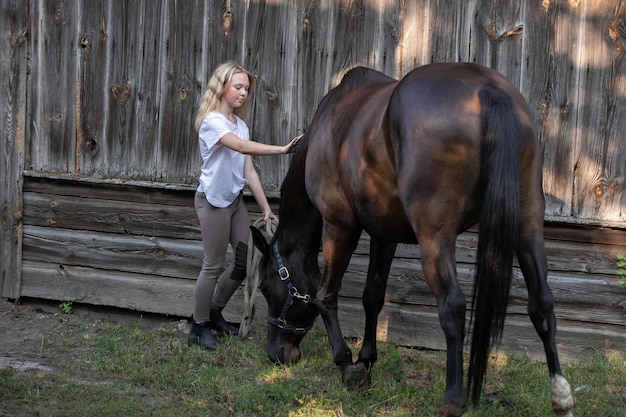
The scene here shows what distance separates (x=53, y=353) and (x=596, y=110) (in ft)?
13.3

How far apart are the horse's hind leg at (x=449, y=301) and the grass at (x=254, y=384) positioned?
0.41m

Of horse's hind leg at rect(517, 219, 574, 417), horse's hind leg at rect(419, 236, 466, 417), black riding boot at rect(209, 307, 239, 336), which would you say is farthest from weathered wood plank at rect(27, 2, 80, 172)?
horse's hind leg at rect(517, 219, 574, 417)

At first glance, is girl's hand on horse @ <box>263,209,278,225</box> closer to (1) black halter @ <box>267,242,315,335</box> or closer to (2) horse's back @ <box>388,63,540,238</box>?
(1) black halter @ <box>267,242,315,335</box>

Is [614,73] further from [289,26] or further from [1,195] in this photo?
[1,195]

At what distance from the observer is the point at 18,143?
6.57m

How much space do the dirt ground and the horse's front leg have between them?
1.62 m

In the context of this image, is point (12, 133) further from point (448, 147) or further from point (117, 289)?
point (448, 147)

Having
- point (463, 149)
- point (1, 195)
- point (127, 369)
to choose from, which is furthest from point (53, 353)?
point (463, 149)

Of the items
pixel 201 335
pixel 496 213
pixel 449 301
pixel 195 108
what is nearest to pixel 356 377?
pixel 449 301

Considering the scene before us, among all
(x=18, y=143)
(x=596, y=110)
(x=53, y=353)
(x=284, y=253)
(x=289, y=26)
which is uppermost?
(x=289, y=26)

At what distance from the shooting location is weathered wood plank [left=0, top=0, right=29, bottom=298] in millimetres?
6516

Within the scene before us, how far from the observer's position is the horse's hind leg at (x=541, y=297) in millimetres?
3678

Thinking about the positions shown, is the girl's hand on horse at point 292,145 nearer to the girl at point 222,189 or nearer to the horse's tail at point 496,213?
the girl at point 222,189

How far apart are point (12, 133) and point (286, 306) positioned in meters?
2.96
